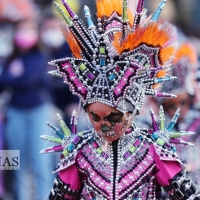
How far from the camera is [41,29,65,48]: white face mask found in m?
10.9

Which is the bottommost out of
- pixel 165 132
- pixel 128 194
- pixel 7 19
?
pixel 128 194

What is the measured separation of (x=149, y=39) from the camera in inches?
223

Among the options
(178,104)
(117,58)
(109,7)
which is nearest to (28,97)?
(178,104)

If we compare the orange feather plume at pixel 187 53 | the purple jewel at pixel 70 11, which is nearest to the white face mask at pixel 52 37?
the orange feather plume at pixel 187 53

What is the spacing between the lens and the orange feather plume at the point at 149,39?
5602 mm

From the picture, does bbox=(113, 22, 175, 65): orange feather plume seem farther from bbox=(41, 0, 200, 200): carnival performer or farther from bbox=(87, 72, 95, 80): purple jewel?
bbox=(87, 72, 95, 80): purple jewel

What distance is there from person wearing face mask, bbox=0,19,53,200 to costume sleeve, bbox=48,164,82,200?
13.2 feet

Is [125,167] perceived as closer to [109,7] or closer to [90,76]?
[90,76]

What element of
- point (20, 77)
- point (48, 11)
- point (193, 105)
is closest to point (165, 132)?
point (193, 105)

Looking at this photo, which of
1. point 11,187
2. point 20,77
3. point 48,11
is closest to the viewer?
point 20,77

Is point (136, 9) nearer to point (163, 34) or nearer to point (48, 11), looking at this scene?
point (163, 34)

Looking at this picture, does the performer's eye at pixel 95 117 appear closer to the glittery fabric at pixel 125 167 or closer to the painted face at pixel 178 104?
the glittery fabric at pixel 125 167

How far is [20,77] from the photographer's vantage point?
9.82 m

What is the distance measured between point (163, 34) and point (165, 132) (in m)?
0.62
